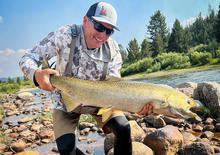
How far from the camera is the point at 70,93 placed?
276 centimetres

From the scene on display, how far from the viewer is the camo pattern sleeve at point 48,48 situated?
2861 millimetres

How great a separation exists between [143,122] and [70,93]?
180 inches

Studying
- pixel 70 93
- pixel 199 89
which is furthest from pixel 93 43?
pixel 199 89

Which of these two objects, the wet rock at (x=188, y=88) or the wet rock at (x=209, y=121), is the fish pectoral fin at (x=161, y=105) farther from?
the wet rock at (x=188, y=88)

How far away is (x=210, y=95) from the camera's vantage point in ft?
23.3

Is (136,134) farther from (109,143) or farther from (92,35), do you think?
(92,35)

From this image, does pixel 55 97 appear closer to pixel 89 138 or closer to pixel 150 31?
pixel 89 138

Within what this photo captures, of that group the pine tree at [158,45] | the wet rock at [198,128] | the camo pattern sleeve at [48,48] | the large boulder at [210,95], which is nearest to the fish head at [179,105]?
the camo pattern sleeve at [48,48]

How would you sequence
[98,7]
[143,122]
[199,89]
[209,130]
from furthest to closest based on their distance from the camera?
[199,89], [143,122], [209,130], [98,7]

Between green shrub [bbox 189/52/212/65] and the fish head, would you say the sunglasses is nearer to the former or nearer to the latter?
the fish head

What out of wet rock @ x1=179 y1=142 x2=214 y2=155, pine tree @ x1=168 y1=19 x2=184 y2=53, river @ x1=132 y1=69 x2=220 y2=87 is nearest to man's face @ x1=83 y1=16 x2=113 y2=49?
wet rock @ x1=179 y1=142 x2=214 y2=155

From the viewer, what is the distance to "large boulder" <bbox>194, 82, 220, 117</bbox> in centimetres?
683

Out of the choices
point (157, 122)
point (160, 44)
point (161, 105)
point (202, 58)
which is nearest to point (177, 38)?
point (160, 44)

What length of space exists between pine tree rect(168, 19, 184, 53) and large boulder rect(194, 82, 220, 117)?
58.0 m
